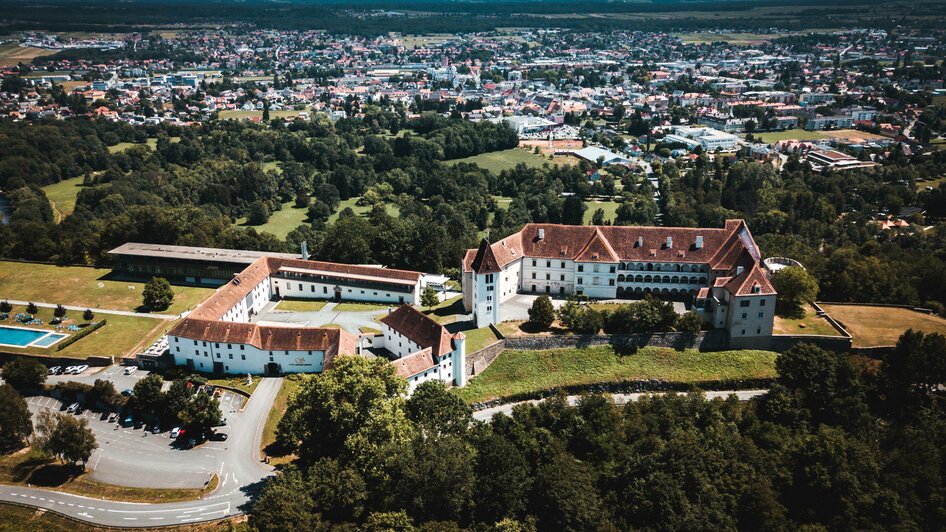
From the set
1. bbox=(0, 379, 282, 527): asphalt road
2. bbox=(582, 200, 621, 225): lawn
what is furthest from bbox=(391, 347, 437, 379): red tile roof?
bbox=(582, 200, 621, 225): lawn

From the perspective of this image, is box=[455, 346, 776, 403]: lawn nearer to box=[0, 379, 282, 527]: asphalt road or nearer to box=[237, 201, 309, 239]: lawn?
box=[0, 379, 282, 527]: asphalt road

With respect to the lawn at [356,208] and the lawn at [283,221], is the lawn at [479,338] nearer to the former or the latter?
the lawn at [283,221]

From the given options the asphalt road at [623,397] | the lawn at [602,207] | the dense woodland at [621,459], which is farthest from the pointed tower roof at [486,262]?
the lawn at [602,207]

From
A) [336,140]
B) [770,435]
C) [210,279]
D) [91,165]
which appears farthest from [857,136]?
[91,165]

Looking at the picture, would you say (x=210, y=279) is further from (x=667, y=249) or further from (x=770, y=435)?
(x=770, y=435)

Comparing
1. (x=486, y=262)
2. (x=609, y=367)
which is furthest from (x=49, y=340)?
Result: (x=609, y=367)
